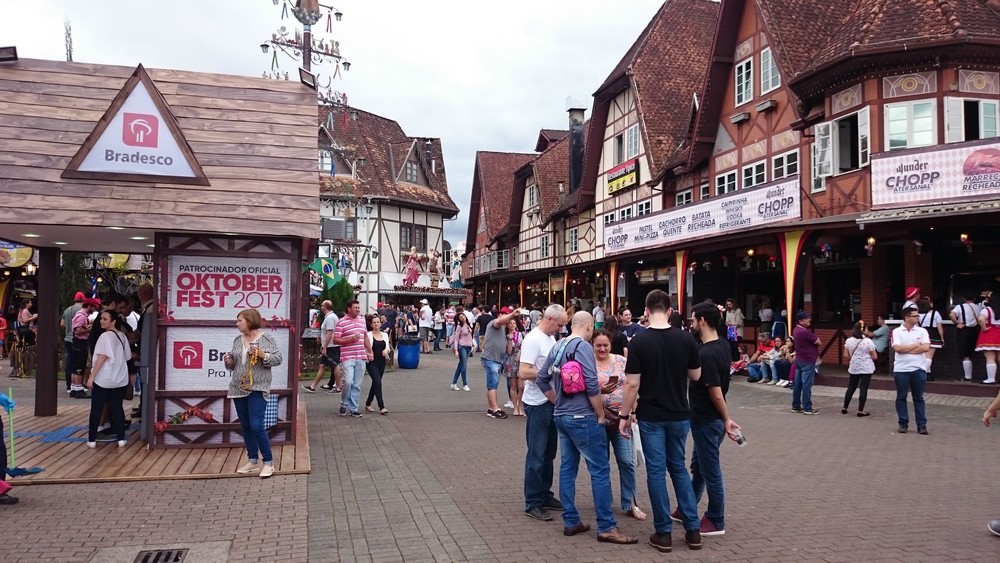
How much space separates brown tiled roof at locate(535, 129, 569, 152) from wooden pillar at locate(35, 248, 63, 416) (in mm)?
35043

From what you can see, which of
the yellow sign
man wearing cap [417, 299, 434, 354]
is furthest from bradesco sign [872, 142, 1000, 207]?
the yellow sign

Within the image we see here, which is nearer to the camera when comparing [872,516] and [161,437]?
[872,516]

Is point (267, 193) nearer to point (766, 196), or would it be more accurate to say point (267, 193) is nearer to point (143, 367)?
point (143, 367)

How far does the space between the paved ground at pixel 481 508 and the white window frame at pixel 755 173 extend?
1191cm

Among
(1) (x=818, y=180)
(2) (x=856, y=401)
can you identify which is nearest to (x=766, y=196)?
(1) (x=818, y=180)

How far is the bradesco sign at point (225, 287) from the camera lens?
338 inches

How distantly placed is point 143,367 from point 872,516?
8.08m

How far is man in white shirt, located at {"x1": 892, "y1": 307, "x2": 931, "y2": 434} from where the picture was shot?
10367 millimetres

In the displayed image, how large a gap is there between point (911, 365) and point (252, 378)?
8852 millimetres

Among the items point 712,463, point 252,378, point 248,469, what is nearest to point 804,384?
point 712,463

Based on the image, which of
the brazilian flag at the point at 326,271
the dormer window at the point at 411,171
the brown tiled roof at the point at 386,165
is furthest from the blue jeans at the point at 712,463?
the dormer window at the point at 411,171

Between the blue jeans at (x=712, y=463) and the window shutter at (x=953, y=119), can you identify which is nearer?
the blue jeans at (x=712, y=463)

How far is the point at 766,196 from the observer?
17.5 m

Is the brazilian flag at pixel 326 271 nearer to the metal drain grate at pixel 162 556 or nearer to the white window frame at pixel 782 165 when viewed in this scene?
the white window frame at pixel 782 165
